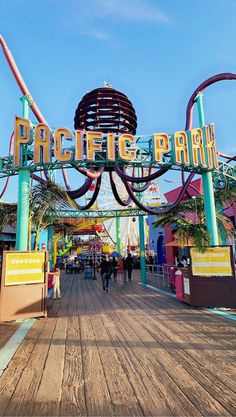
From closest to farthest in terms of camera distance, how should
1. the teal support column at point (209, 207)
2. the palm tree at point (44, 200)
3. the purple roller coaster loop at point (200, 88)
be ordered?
the teal support column at point (209, 207) < the palm tree at point (44, 200) < the purple roller coaster loop at point (200, 88)

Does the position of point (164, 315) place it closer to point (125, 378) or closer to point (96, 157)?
point (125, 378)

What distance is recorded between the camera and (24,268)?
6992mm

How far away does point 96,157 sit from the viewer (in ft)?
32.3

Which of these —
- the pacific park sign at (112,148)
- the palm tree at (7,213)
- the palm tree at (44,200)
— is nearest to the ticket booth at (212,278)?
the pacific park sign at (112,148)

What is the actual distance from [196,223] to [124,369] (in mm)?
7708

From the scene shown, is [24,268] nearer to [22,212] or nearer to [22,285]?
[22,285]

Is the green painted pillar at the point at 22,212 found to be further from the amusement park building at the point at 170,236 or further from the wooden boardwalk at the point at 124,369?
the amusement park building at the point at 170,236

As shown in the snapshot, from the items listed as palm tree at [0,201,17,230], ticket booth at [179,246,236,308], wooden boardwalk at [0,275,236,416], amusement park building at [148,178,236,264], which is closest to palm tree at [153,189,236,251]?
ticket booth at [179,246,236,308]

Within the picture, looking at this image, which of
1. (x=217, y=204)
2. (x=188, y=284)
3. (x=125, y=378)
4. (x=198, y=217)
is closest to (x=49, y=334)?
(x=125, y=378)

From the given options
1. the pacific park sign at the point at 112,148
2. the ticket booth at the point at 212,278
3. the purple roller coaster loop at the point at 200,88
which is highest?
the purple roller coaster loop at the point at 200,88

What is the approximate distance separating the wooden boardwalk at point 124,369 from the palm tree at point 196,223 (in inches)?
109

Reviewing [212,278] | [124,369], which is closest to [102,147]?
[212,278]

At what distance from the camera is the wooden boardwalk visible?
9.35 feet

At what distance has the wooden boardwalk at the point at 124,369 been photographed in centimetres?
285
